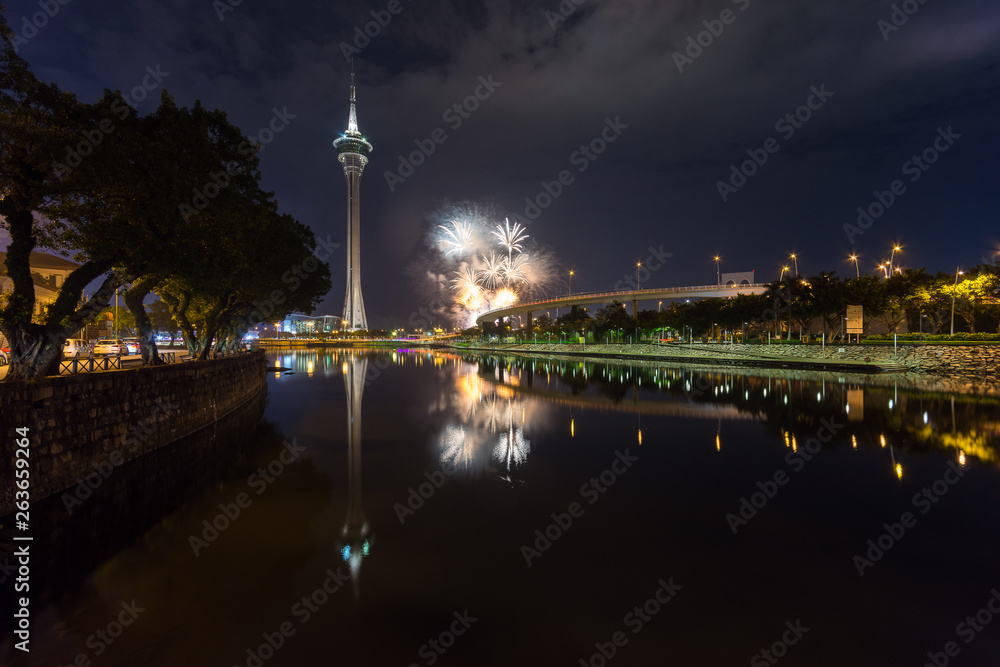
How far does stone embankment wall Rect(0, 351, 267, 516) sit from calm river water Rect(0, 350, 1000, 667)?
2.71 feet

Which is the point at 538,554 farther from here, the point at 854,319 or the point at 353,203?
the point at 353,203

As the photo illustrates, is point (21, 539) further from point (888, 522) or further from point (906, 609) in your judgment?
point (888, 522)

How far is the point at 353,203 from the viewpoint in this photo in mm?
116750

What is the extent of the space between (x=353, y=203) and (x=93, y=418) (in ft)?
383

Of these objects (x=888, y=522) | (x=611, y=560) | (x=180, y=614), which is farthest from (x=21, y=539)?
(x=888, y=522)

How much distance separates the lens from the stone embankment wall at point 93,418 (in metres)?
7.79

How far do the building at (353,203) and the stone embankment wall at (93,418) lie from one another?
106 metres

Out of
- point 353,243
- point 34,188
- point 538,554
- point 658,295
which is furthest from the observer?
point 353,243

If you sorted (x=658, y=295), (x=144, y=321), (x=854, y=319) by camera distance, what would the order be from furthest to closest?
(x=658, y=295) → (x=854, y=319) → (x=144, y=321)

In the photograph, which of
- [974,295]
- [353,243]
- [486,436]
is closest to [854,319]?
[974,295]

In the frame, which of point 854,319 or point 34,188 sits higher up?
point 34,188

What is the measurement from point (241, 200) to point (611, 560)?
16.3 metres

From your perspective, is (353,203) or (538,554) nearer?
(538,554)

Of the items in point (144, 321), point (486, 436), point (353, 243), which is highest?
point (353, 243)
